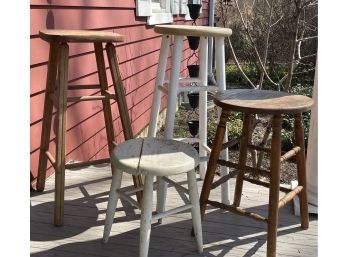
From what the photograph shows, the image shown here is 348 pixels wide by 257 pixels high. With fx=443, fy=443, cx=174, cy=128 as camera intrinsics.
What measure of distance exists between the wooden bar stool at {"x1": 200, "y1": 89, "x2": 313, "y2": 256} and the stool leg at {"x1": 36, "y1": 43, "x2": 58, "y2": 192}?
32.3 inches

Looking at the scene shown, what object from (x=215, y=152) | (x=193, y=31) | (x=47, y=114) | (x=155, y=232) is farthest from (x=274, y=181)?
(x=47, y=114)

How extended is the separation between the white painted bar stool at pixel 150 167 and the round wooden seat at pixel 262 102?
0.82 feet

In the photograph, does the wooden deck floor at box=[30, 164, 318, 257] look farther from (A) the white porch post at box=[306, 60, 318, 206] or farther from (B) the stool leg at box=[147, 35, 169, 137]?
(B) the stool leg at box=[147, 35, 169, 137]

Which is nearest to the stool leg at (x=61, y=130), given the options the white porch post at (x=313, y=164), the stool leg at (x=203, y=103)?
the stool leg at (x=203, y=103)

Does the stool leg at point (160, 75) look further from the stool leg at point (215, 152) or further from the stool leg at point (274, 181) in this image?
the stool leg at point (274, 181)

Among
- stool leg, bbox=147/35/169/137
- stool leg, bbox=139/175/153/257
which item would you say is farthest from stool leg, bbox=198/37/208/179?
stool leg, bbox=139/175/153/257

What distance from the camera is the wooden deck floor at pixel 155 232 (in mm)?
1872

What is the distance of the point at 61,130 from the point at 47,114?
0.31 m

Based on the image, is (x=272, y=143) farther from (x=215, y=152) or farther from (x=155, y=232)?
(x=155, y=232)

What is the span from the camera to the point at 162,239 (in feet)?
6.48

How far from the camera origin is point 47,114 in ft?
7.43

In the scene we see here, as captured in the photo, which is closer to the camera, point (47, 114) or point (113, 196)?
point (113, 196)
